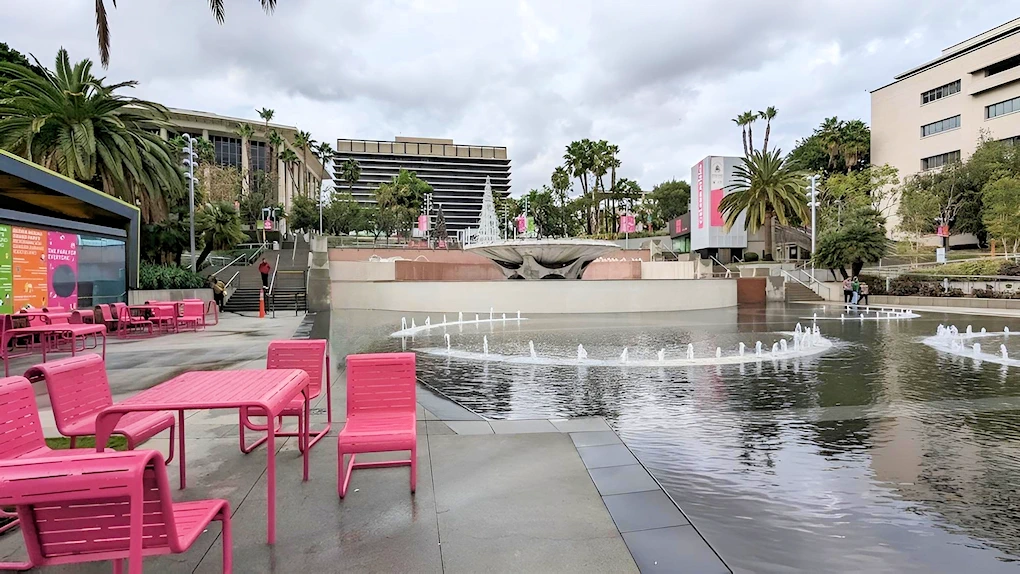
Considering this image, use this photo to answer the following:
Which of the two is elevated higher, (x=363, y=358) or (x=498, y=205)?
(x=498, y=205)

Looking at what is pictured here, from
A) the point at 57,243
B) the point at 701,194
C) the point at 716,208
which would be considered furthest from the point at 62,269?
the point at 701,194

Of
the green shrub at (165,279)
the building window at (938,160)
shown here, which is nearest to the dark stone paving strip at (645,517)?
the green shrub at (165,279)

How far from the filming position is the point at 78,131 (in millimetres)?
22906

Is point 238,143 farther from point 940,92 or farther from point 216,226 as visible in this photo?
point 940,92

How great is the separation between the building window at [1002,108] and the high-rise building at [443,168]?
115354 mm

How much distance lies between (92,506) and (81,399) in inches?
101

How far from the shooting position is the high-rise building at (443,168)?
16112 centimetres

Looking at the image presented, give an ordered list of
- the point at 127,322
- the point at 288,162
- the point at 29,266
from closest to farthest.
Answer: the point at 29,266 → the point at 127,322 → the point at 288,162

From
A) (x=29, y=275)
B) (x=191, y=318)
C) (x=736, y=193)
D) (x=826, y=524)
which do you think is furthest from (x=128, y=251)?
(x=736, y=193)

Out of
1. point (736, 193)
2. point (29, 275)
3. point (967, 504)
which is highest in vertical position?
point (736, 193)

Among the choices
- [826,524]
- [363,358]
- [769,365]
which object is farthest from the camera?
[769,365]

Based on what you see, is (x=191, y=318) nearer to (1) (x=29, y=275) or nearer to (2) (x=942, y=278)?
(1) (x=29, y=275)

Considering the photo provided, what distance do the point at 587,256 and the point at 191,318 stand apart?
19.2m

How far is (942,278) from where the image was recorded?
31953mm
